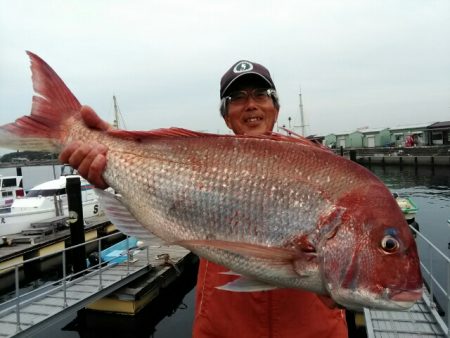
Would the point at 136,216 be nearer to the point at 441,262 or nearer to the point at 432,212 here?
the point at 441,262

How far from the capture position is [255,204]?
83.7 inches

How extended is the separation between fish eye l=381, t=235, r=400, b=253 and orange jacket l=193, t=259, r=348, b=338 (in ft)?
2.67

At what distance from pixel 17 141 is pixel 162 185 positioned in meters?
1.05

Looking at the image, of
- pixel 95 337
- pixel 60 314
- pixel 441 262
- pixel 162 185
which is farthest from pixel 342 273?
pixel 441 262

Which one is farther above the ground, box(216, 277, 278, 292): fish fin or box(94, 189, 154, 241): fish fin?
box(94, 189, 154, 241): fish fin

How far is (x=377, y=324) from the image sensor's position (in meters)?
5.88

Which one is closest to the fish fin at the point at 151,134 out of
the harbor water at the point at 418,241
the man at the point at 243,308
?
the man at the point at 243,308

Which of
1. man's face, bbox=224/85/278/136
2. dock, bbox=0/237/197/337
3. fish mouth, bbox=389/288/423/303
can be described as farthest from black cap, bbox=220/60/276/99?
dock, bbox=0/237/197/337

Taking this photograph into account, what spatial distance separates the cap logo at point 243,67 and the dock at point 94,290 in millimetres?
3567

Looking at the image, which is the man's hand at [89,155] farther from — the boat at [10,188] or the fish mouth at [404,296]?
the boat at [10,188]

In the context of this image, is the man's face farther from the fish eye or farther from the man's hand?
the fish eye

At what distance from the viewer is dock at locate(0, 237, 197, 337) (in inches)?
280

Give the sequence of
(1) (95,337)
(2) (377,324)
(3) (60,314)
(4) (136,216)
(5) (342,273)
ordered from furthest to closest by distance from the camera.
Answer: (1) (95,337) < (3) (60,314) < (2) (377,324) < (4) (136,216) < (5) (342,273)

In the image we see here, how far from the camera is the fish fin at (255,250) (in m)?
1.96
